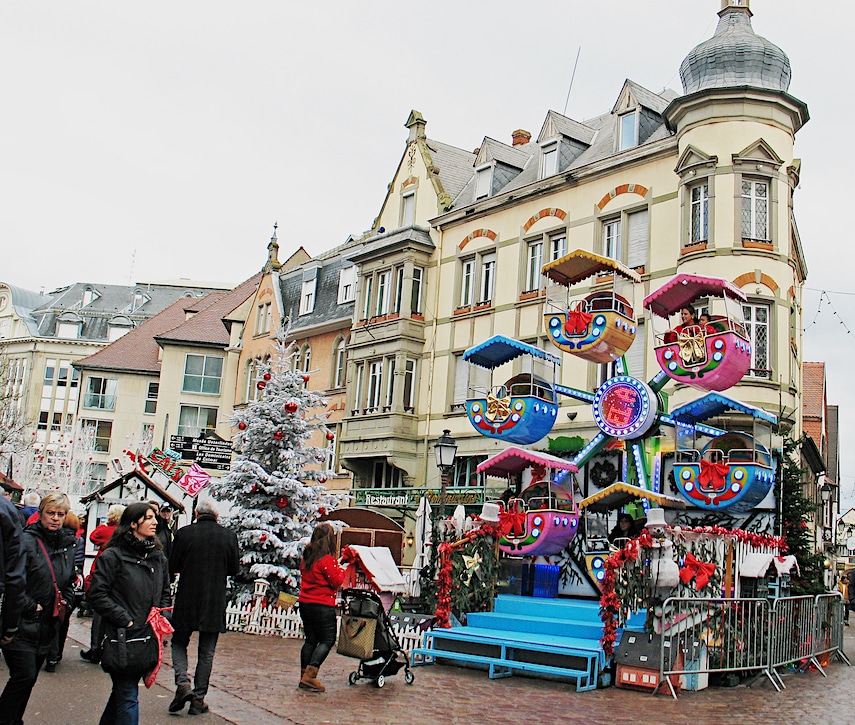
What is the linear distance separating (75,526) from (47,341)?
2510 inches

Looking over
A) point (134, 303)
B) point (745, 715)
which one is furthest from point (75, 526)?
point (134, 303)

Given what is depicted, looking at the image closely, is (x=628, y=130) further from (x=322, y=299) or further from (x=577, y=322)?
(x=322, y=299)

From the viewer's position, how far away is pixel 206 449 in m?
20.6

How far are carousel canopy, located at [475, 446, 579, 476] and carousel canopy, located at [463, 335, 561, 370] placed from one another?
1823mm

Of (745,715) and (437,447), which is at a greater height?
(437,447)

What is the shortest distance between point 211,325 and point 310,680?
123 feet

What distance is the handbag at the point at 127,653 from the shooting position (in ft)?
20.9

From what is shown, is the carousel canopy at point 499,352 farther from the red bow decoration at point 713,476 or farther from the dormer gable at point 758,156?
the dormer gable at point 758,156

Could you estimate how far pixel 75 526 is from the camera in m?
10.3

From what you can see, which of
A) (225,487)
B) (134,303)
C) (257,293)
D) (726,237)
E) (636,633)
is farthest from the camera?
(134,303)

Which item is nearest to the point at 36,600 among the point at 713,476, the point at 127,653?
the point at 127,653

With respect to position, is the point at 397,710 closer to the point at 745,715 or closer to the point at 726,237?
the point at 745,715

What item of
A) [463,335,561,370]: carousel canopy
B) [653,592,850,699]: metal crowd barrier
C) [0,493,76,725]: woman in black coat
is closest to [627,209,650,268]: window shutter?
[463,335,561,370]: carousel canopy

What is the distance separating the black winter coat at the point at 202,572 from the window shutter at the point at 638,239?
1655cm
